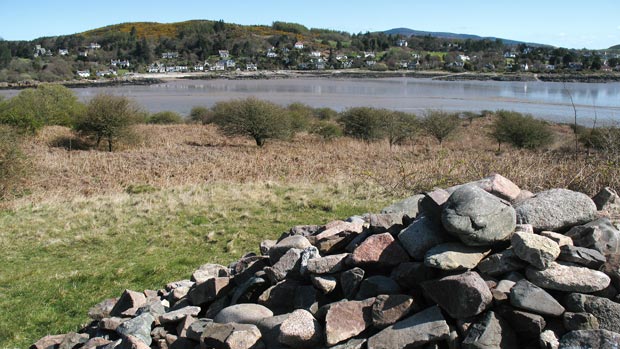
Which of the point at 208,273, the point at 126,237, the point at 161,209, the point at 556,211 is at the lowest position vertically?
the point at 126,237

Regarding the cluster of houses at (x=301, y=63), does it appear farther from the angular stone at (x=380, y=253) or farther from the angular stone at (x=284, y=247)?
the angular stone at (x=380, y=253)

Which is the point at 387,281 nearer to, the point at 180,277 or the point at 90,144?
the point at 180,277

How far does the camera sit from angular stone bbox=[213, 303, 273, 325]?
4.91m

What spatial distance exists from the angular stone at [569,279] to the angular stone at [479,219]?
449 millimetres

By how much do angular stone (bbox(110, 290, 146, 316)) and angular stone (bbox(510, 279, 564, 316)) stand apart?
13.8 ft

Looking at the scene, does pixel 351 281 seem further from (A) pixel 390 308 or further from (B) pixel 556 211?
(B) pixel 556 211

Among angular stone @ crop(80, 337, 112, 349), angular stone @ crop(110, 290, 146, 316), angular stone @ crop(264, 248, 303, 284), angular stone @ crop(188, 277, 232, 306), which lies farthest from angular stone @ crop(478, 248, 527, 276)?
angular stone @ crop(110, 290, 146, 316)

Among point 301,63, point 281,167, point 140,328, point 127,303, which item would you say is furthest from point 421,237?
point 301,63

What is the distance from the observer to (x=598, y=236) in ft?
15.1

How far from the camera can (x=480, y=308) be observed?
4090mm

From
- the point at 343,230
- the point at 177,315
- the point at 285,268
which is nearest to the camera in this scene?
the point at 177,315

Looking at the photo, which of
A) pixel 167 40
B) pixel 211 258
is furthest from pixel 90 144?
pixel 167 40

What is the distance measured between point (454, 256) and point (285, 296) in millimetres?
1740

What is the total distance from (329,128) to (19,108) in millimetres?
18819
